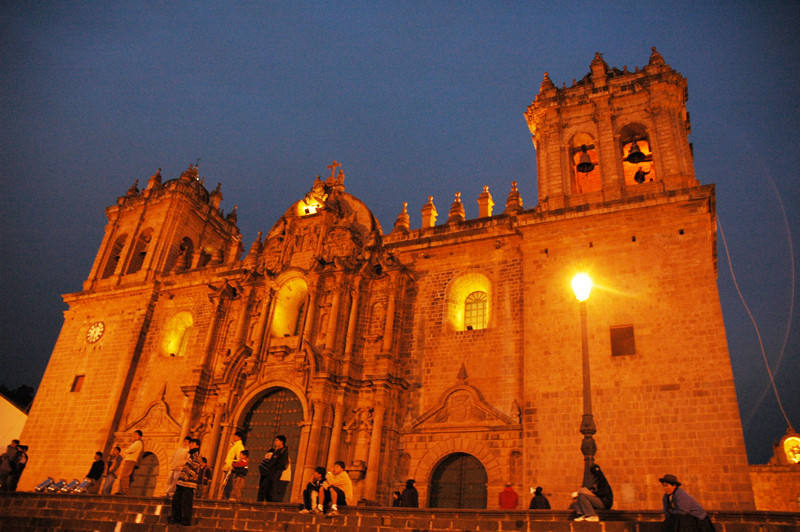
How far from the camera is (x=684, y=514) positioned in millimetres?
6910

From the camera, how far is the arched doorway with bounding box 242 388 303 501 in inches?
682

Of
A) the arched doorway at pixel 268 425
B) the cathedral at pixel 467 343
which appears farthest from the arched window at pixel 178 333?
the arched doorway at pixel 268 425

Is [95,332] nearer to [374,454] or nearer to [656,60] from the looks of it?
[374,454]

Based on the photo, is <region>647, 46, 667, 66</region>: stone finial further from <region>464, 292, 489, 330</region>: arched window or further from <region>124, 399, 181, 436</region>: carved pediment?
<region>124, 399, 181, 436</region>: carved pediment

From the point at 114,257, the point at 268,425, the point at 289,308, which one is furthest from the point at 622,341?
the point at 114,257

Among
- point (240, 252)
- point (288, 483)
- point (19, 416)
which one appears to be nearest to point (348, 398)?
point (288, 483)

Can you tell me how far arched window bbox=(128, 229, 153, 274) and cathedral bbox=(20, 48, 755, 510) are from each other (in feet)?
5.49

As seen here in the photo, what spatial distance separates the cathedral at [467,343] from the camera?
13.7 m

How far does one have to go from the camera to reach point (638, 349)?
1431 cm

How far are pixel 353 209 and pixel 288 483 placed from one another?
34.7ft

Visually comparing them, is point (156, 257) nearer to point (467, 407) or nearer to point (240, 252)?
point (240, 252)

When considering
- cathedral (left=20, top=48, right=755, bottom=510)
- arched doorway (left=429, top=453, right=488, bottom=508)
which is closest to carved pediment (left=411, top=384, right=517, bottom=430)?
cathedral (left=20, top=48, right=755, bottom=510)

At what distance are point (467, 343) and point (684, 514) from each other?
33.2 feet

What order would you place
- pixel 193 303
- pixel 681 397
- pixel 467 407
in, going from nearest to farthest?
pixel 681 397
pixel 467 407
pixel 193 303
